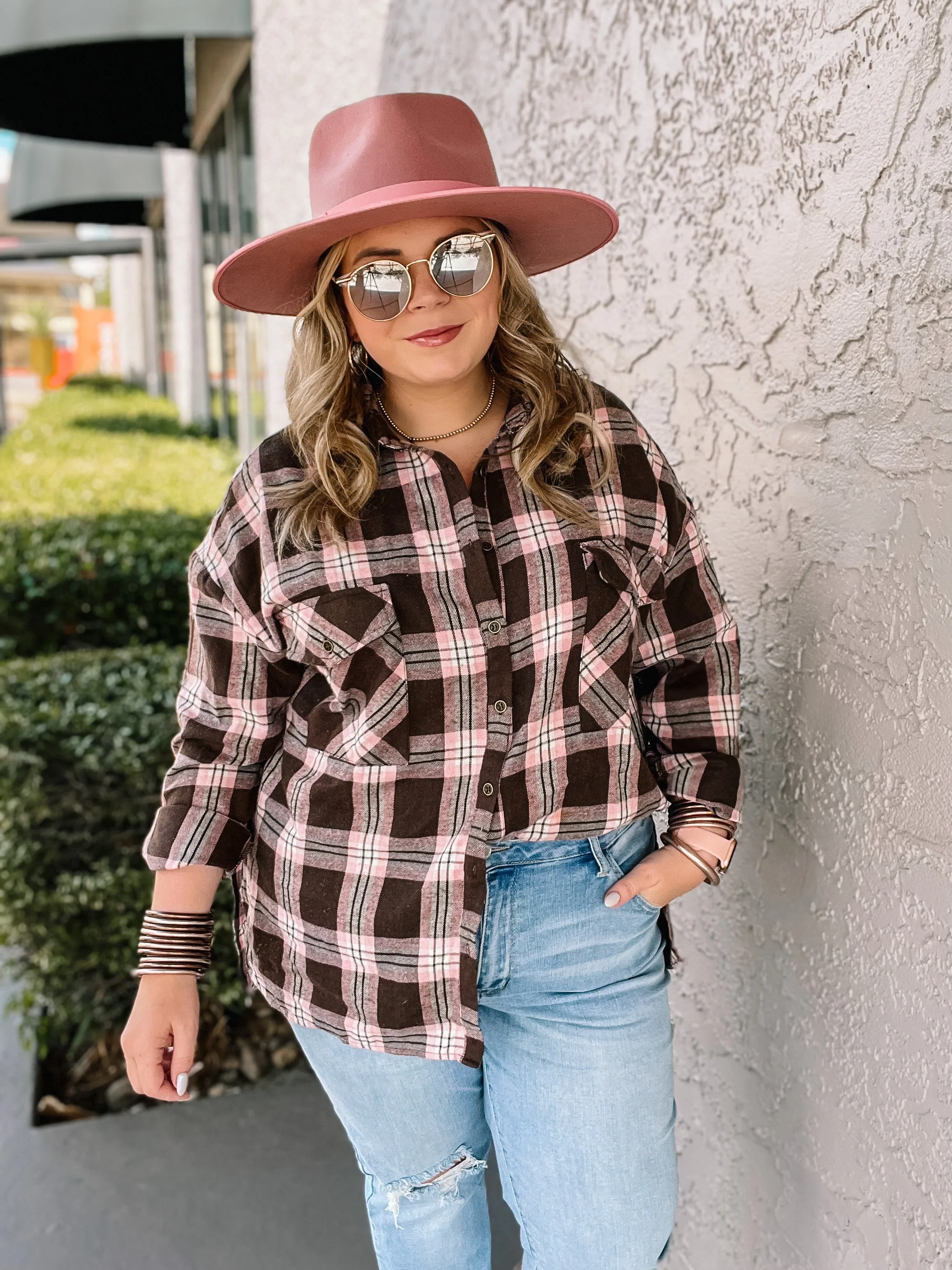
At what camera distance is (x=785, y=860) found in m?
1.73

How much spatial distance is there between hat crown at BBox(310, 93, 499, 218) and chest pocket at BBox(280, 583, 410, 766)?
52 cm

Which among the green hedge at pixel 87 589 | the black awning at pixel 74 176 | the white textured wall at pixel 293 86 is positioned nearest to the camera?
the white textured wall at pixel 293 86

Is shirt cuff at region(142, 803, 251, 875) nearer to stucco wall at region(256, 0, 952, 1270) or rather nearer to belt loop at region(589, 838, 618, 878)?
belt loop at region(589, 838, 618, 878)

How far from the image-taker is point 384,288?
146 centimetres

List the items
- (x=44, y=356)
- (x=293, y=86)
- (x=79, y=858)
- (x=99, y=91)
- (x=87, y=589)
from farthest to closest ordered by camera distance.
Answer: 1. (x=44, y=356)
2. (x=99, y=91)
3. (x=293, y=86)
4. (x=87, y=589)
5. (x=79, y=858)

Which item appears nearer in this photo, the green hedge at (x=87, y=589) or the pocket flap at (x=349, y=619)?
the pocket flap at (x=349, y=619)

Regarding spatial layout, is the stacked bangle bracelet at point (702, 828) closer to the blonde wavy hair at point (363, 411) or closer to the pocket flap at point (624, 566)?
the pocket flap at point (624, 566)

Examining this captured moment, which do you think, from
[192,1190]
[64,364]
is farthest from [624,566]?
[64,364]

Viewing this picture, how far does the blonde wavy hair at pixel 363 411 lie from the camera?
150 centimetres

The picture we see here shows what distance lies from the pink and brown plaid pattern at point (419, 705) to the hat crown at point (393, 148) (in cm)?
32

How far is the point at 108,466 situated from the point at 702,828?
6918mm

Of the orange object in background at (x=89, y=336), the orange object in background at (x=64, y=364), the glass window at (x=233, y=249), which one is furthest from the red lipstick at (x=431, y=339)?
the orange object in background at (x=89, y=336)

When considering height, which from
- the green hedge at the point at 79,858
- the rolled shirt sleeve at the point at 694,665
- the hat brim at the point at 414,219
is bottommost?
the green hedge at the point at 79,858

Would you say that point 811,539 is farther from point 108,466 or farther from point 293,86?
point 108,466
